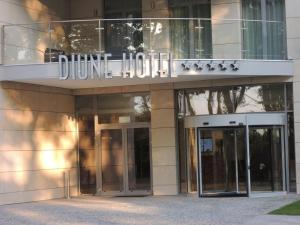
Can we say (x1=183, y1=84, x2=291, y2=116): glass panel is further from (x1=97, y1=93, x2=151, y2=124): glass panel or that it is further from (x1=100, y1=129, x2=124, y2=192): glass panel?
(x1=100, y1=129, x2=124, y2=192): glass panel

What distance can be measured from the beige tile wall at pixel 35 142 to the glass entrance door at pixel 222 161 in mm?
4902

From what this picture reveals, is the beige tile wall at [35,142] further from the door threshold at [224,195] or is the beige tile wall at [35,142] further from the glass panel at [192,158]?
the door threshold at [224,195]

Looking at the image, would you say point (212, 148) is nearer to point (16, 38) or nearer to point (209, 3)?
point (209, 3)

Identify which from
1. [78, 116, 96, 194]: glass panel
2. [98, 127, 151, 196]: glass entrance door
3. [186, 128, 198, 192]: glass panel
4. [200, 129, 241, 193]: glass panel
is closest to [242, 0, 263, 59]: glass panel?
[200, 129, 241, 193]: glass panel

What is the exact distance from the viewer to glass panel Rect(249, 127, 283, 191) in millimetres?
18656

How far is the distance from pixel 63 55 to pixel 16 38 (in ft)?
5.77

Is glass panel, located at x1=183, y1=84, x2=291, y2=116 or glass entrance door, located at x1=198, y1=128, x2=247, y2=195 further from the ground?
glass panel, located at x1=183, y1=84, x2=291, y2=116

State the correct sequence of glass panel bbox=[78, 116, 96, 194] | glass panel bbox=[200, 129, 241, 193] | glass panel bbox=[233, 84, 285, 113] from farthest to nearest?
glass panel bbox=[78, 116, 96, 194] < glass panel bbox=[233, 84, 285, 113] < glass panel bbox=[200, 129, 241, 193]

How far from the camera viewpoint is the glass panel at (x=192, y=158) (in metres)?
19.6

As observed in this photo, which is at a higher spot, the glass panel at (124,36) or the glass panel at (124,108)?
the glass panel at (124,36)

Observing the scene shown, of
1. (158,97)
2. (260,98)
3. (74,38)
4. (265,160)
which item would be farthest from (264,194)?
(74,38)

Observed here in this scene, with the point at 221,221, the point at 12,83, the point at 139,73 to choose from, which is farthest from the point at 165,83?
the point at 221,221

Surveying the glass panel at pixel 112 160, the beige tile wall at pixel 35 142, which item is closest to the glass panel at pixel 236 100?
the glass panel at pixel 112 160

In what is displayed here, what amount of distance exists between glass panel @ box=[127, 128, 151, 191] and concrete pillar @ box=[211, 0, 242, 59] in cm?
390
